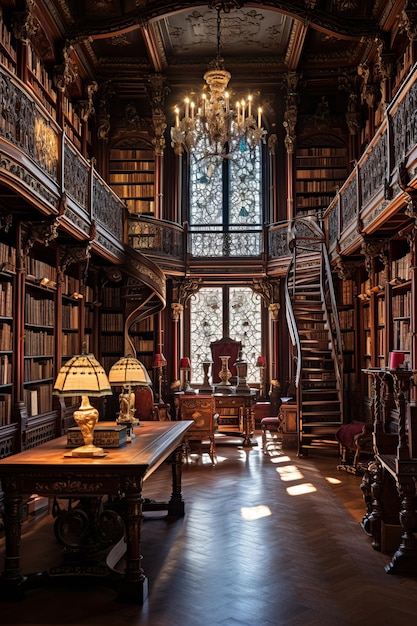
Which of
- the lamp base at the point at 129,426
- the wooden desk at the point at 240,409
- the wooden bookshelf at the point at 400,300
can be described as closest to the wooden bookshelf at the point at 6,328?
the lamp base at the point at 129,426

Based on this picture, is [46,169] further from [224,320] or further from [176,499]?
[224,320]

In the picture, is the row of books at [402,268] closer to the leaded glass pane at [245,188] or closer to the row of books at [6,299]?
the row of books at [6,299]

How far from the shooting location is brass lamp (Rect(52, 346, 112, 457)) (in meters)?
3.61

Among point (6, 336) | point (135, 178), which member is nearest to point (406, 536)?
point (6, 336)

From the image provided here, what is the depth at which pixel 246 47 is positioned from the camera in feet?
38.1

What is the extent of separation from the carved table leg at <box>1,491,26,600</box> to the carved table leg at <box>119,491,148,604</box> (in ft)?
2.02

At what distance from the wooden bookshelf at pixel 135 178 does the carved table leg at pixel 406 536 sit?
343 inches

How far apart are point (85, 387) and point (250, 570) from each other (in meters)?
1.62

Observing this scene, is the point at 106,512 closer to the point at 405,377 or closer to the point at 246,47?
the point at 405,377

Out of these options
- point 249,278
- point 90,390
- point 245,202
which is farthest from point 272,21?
point 90,390

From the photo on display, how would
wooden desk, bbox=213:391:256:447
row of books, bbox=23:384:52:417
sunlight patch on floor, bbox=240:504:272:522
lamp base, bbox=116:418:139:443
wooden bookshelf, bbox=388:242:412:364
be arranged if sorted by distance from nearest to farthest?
lamp base, bbox=116:418:139:443, sunlight patch on floor, bbox=240:504:272:522, row of books, bbox=23:384:52:417, wooden bookshelf, bbox=388:242:412:364, wooden desk, bbox=213:391:256:447

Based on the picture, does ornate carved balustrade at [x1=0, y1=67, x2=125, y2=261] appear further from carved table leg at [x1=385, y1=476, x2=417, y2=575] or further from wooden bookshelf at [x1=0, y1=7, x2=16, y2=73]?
carved table leg at [x1=385, y1=476, x2=417, y2=575]

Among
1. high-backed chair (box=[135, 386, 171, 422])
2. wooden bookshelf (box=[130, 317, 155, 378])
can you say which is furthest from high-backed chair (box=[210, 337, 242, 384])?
high-backed chair (box=[135, 386, 171, 422])

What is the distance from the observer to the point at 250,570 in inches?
157
